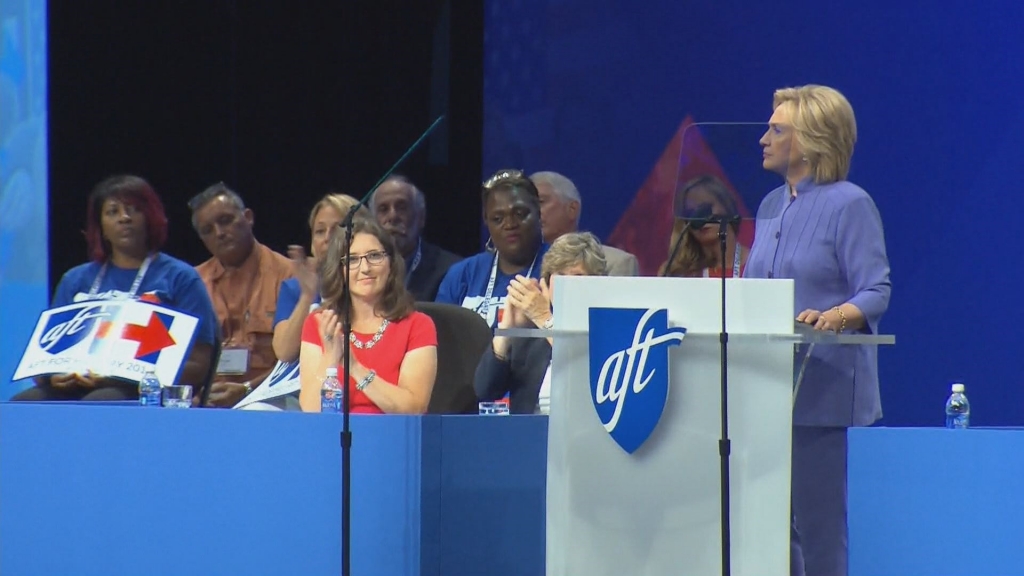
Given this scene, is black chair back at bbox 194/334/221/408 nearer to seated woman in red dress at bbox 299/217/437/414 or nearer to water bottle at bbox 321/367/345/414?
seated woman in red dress at bbox 299/217/437/414

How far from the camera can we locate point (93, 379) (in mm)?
4820

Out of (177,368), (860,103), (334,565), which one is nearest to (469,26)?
(860,103)

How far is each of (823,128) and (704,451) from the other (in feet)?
3.09

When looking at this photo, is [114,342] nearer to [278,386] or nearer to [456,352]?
[278,386]

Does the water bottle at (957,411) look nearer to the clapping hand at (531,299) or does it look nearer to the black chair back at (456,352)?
the clapping hand at (531,299)

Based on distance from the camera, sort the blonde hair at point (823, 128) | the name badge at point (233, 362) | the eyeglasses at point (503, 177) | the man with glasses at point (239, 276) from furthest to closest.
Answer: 1. the man with glasses at point (239, 276)
2. the name badge at point (233, 362)
3. the eyeglasses at point (503, 177)
4. the blonde hair at point (823, 128)

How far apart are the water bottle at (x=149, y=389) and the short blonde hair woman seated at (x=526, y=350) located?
1.05m

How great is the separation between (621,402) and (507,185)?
234 cm

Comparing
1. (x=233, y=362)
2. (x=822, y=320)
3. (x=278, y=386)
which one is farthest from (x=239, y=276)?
(x=822, y=320)

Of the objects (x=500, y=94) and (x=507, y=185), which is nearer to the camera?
(x=507, y=185)

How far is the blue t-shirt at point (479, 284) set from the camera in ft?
15.7

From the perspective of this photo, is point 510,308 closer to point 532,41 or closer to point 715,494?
point 715,494

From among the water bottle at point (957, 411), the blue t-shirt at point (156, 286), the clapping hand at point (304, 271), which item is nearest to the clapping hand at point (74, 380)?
the blue t-shirt at point (156, 286)

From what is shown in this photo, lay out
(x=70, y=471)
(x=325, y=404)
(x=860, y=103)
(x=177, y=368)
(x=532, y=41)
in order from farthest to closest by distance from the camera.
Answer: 1. (x=532, y=41)
2. (x=860, y=103)
3. (x=177, y=368)
4. (x=70, y=471)
5. (x=325, y=404)
